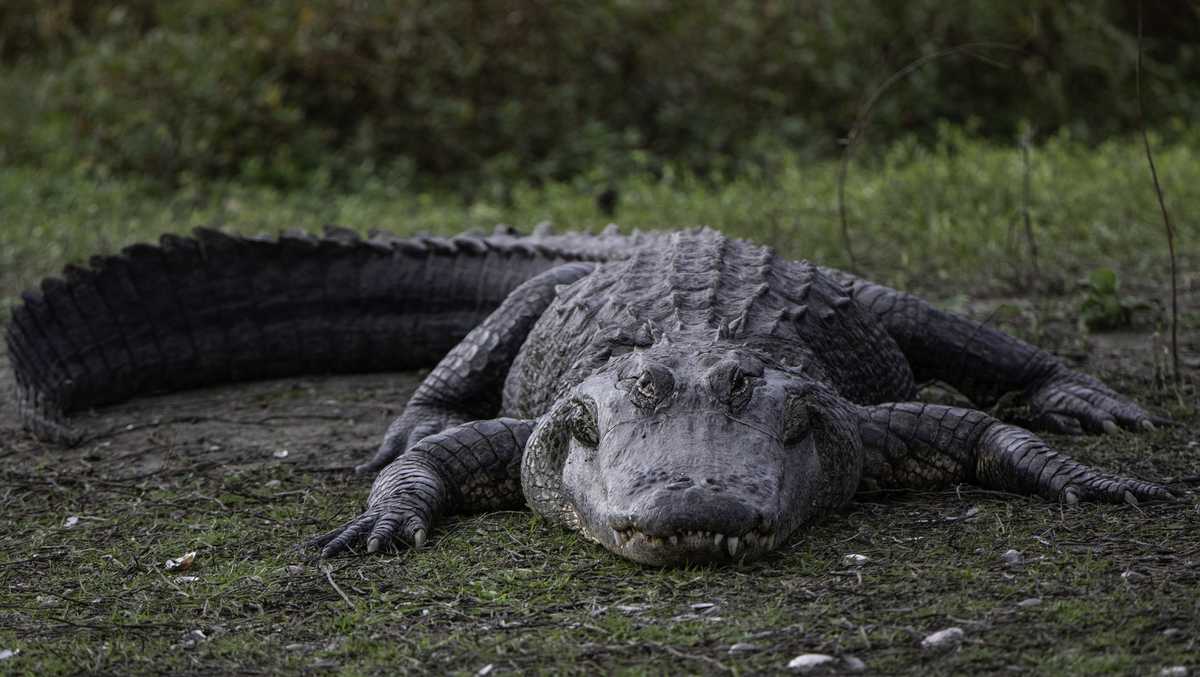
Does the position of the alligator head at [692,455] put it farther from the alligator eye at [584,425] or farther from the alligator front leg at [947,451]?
the alligator front leg at [947,451]

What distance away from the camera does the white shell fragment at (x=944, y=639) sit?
8.14ft

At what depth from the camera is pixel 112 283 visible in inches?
204

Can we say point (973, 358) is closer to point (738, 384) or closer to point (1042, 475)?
point (1042, 475)

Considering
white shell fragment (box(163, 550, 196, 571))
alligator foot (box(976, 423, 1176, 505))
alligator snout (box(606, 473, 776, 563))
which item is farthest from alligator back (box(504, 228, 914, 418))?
white shell fragment (box(163, 550, 196, 571))

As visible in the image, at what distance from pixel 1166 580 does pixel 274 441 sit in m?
2.99

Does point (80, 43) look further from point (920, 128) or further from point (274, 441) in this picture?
point (274, 441)

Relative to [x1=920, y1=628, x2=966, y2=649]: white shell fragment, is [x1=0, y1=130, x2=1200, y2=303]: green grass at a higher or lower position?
higher

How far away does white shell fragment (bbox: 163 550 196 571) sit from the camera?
11.0 feet

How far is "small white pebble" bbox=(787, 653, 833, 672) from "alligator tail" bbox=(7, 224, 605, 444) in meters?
2.72

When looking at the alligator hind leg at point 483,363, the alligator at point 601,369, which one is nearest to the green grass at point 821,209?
the alligator at point 601,369

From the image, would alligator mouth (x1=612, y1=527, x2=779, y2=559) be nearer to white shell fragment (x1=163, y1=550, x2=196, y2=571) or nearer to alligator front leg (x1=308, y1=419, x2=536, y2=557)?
alligator front leg (x1=308, y1=419, x2=536, y2=557)

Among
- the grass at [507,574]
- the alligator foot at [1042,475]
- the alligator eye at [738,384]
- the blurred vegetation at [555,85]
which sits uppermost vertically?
the blurred vegetation at [555,85]

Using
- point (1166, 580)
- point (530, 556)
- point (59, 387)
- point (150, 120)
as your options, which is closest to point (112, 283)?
point (59, 387)

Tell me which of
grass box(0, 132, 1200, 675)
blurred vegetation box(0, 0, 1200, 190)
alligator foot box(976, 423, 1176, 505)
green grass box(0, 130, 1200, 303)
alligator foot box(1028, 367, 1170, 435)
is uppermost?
blurred vegetation box(0, 0, 1200, 190)
